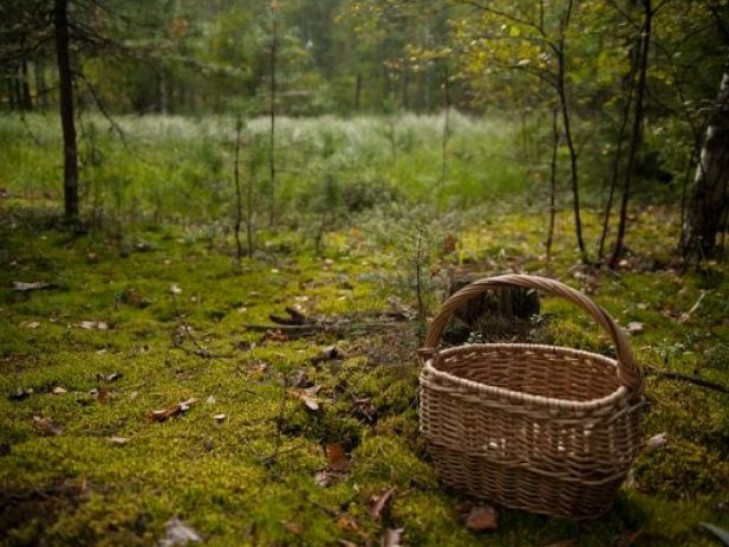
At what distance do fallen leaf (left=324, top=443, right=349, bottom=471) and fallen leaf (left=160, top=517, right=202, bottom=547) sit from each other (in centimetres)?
80

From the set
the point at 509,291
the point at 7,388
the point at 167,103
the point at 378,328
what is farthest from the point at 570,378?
the point at 167,103

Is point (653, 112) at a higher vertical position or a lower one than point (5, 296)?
higher

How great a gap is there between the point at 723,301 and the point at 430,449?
3172mm

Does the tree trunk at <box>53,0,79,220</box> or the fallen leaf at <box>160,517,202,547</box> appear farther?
the tree trunk at <box>53,0,79,220</box>

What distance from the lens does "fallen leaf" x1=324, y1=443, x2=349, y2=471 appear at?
294cm

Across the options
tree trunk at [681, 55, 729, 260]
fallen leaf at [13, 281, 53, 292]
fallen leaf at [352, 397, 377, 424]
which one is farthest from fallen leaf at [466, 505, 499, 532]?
fallen leaf at [13, 281, 53, 292]

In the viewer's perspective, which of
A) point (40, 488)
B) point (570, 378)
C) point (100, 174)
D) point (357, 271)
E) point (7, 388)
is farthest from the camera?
point (100, 174)

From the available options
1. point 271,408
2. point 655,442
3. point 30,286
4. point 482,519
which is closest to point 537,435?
point 482,519

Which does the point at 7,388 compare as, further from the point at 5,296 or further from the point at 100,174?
the point at 100,174

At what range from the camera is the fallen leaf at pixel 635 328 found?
15.0 ft

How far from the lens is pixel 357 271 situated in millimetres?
6793

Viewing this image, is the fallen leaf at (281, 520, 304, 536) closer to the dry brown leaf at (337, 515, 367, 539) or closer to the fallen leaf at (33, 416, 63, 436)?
the dry brown leaf at (337, 515, 367, 539)

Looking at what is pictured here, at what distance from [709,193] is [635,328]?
7.77 ft

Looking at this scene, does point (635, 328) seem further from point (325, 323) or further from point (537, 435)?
point (537, 435)
